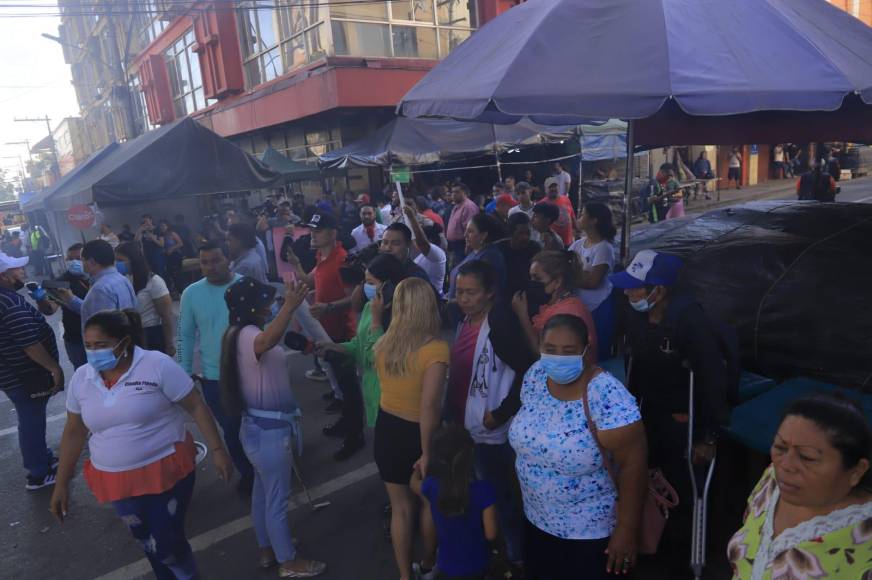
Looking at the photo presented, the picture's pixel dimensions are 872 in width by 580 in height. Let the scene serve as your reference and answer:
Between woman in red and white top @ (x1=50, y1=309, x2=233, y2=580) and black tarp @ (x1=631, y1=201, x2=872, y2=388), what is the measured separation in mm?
2766

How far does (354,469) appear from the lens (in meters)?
4.55

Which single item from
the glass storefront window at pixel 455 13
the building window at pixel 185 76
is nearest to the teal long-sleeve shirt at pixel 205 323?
the glass storefront window at pixel 455 13

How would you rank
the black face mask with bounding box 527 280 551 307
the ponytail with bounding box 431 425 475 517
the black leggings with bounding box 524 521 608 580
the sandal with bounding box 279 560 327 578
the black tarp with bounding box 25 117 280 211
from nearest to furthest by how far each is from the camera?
the black leggings with bounding box 524 521 608 580, the ponytail with bounding box 431 425 475 517, the sandal with bounding box 279 560 327 578, the black face mask with bounding box 527 280 551 307, the black tarp with bounding box 25 117 280 211

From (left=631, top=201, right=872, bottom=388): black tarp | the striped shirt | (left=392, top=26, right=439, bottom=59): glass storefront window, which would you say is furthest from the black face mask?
(left=392, top=26, right=439, bottom=59): glass storefront window

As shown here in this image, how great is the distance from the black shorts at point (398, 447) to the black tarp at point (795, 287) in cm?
164

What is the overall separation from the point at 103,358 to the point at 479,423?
1.89 metres

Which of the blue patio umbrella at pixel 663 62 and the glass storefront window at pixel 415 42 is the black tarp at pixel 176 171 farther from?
the glass storefront window at pixel 415 42

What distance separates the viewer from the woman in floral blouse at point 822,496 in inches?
57.4

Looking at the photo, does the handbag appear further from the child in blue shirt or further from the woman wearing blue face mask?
the child in blue shirt

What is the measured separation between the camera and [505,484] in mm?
3068

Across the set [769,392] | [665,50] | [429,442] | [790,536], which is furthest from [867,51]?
[429,442]

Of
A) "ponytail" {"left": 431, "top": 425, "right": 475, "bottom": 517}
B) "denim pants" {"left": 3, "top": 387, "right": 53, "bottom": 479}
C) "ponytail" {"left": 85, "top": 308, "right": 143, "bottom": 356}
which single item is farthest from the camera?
"denim pants" {"left": 3, "top": 387, "right": 53, "bottom": 479}

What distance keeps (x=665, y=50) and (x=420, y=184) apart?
47.4ft

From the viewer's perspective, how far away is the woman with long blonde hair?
2.76 meters
